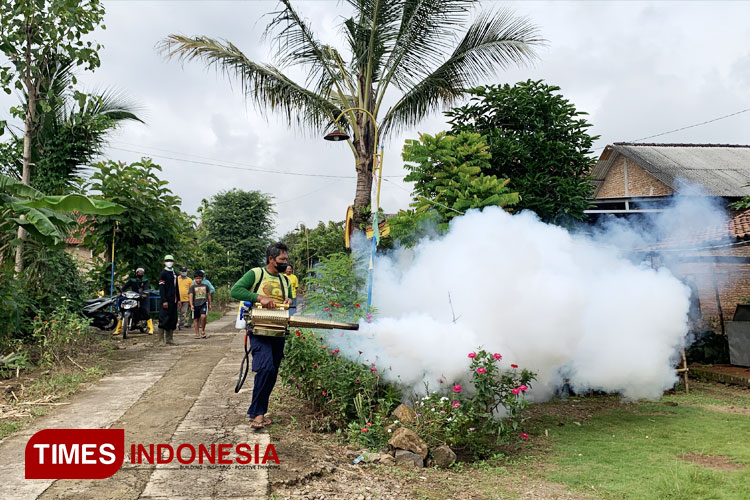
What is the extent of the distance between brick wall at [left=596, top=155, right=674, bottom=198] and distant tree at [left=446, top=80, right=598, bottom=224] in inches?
348

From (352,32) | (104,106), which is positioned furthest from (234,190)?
(352,32)

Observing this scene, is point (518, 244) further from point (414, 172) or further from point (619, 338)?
point (414, 172)

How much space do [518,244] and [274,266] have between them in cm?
277

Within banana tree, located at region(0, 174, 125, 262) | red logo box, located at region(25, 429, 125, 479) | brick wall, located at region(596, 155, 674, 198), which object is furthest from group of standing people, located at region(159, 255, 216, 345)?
brick wall, located at region(596, 155, 674, 198)

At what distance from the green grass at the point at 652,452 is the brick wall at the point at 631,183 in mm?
11277

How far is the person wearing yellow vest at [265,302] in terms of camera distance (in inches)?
225

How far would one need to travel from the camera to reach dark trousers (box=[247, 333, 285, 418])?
18.8ft

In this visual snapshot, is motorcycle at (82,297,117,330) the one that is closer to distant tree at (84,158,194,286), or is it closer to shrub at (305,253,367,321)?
distant tree at (84,158,194,286)

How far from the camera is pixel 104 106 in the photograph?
12.5 metres

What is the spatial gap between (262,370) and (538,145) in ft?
20.9

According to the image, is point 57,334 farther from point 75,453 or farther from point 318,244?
point 318,244

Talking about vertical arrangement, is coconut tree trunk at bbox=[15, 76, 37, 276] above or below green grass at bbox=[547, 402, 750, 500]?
above

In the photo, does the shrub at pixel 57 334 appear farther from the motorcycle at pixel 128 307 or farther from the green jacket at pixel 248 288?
the green jacket at pixel 248 288

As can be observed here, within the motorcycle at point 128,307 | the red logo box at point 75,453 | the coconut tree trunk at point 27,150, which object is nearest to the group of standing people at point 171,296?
the motorcycle at point 128,307
